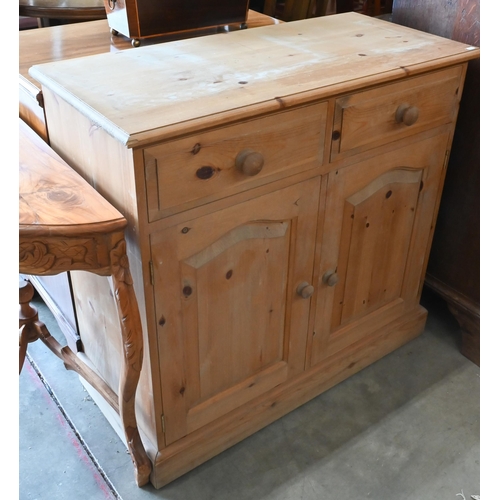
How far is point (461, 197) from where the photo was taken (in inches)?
64.0

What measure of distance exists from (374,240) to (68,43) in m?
0.92

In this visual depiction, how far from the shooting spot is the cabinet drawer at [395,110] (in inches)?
47.8

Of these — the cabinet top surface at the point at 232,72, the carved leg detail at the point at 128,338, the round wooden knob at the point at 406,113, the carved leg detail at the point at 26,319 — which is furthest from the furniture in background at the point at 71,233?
Answer: the round wooden knob at the point at 406,113

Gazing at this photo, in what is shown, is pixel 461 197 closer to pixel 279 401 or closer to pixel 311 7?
pixel 279 401

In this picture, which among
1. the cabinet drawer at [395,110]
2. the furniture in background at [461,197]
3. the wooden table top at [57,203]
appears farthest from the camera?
the furniture in background at [461,197]

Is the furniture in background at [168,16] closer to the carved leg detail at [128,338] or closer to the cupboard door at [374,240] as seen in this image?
the cupboard door at [374,240]

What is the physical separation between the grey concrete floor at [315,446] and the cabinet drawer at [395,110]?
2.31 ft

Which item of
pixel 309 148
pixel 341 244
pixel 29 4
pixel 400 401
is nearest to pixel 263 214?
→ pixel 309 148

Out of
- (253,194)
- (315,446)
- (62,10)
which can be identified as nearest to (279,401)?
(315,446)

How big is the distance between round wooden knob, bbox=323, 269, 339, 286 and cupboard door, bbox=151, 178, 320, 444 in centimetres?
6

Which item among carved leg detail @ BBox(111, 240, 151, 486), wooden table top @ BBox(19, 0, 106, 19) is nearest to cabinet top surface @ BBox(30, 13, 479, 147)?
carved leg detail @ BBox(111, 240, 151, 486)

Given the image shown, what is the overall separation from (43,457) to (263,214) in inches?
31.3

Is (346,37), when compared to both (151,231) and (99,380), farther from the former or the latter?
(99,380)

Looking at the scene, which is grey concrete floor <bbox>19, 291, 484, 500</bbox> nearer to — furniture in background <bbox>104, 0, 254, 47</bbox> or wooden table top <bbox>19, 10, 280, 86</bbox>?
wooden table top <bbox>19, 10, 280, 86</bbox>
